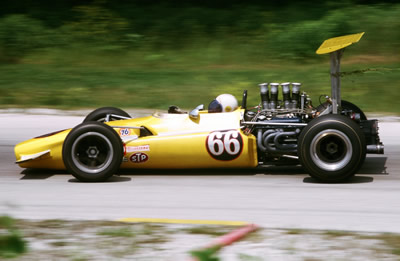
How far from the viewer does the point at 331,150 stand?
677 centimetres

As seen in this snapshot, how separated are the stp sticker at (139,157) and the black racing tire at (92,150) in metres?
0.32

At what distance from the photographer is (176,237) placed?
15.8 feet

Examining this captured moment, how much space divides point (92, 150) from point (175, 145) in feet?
2.96

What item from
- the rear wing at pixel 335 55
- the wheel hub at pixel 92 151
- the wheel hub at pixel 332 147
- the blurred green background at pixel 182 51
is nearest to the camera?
the wheel hub at pixel 332 147

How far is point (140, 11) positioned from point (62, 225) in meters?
15.3

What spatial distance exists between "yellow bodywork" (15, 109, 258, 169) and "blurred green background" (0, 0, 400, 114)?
5236 millimetres

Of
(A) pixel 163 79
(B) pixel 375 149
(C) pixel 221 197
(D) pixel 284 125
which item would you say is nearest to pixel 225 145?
(D) pixel 284 125

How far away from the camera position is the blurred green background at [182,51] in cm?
1377

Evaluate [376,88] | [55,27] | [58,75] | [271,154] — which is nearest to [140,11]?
[55,27]

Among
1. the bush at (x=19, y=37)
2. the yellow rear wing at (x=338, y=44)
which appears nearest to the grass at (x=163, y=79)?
the bush at (x=19, y=37)

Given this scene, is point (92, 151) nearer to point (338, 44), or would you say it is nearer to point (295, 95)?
point (295, 95)

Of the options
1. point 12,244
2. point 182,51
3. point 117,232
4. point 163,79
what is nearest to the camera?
point 12,244

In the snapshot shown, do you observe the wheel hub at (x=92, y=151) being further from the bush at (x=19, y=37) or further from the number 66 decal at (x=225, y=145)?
the bush at (x=19, y=37)

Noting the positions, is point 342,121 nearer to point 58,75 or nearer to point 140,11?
point 58,75
